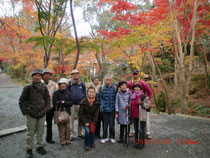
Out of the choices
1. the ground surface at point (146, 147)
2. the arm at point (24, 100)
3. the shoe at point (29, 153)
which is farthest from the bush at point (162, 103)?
the arm at point (24, 100)

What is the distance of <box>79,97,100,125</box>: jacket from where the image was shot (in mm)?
2994

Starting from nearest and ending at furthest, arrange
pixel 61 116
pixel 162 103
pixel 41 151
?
pixel 41 151 < pixel 61 116 < pixel 162 103

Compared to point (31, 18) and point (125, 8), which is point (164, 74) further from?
point (31, 18)

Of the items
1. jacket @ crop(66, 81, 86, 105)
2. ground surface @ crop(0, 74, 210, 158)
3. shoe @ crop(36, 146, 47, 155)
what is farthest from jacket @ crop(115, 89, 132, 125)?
shoe @ crop(36, 146, 47, 155)

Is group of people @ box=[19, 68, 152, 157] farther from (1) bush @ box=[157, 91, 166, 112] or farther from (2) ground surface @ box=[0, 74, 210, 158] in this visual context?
(1) bush @ box=[157, 91, 166, 112]

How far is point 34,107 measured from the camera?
2607 millimetres

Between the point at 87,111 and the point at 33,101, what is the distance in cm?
119

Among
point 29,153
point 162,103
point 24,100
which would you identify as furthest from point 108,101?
point 162,103

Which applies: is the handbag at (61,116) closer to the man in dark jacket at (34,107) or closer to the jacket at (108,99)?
the man in dark jacket at (34,107)

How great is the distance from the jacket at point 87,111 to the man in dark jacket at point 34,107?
0.78 metres

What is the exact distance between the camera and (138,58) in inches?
302

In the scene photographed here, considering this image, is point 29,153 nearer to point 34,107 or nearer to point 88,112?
point 34,107

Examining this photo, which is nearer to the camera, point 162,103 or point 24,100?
point 24,100

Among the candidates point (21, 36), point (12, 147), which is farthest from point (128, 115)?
point (21, 36)
